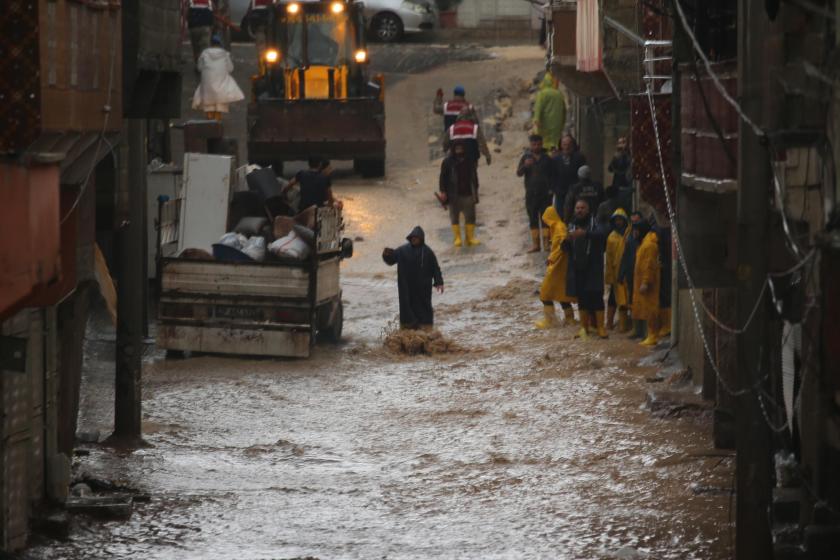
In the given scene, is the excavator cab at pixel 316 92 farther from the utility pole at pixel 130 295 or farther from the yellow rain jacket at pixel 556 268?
the utility pole at pixel 130 295

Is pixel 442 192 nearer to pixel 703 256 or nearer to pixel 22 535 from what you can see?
pixel 703 256

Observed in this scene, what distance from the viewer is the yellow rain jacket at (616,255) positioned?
1958 cm

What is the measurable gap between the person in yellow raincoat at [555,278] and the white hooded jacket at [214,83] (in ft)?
31.1

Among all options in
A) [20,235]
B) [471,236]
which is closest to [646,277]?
[471,236]

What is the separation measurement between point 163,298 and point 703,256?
8.09m

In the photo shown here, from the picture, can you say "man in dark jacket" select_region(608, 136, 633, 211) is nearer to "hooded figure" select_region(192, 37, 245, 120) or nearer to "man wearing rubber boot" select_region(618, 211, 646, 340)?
"man wearing rubber boot" select_region(618, 211, 646, 340)

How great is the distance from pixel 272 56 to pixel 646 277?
1415cm

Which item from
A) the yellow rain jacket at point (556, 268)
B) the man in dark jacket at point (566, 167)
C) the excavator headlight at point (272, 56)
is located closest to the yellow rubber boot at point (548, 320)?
the yellow rain jacket at point (556, 268)

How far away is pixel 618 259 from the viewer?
19.5 meters

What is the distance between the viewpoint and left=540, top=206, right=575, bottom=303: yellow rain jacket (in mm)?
20391

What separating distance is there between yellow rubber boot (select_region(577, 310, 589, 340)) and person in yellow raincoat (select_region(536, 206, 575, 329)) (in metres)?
0.49

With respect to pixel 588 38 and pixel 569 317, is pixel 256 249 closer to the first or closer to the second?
pixel 569 317

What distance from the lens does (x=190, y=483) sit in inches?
523

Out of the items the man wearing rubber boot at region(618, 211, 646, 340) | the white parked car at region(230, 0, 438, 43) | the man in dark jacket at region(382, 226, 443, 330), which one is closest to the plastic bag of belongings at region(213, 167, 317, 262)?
the man in dark jacket at region(382, 226, 443, 330)
